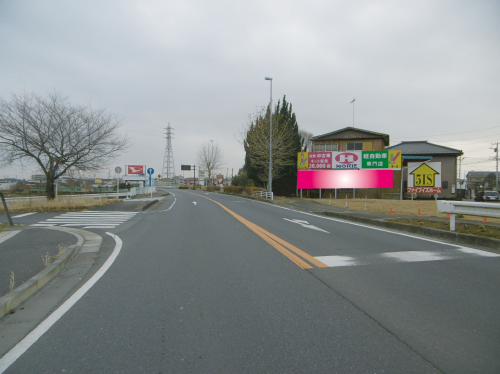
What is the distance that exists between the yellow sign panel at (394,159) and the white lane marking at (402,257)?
2950 centimetres

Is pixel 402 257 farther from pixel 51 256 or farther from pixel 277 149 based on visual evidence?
pixel 277 149

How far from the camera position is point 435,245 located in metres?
7.51

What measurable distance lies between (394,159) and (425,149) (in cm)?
912

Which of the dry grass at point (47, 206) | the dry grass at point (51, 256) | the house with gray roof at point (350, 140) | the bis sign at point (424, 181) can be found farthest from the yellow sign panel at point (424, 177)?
the dry grass at point (51, 256)

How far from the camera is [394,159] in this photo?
112 feet

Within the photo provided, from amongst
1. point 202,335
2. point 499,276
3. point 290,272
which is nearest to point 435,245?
point 499,276

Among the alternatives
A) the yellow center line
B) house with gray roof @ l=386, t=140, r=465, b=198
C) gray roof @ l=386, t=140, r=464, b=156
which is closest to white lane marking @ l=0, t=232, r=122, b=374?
the yellow center line

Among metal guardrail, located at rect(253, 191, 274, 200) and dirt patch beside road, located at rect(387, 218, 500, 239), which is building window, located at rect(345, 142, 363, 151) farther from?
dirt patch beside road, located at rect(387, 218, 500, 239)

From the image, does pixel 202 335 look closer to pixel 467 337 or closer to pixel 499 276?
pixel 467 337

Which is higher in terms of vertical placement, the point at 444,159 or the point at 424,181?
the point at 444,159

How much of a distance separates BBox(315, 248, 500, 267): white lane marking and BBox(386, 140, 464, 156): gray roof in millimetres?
35757

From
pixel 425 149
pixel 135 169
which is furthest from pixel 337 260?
pixel 135 169

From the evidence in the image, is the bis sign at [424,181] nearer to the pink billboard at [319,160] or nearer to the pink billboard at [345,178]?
the pink billboard at [345,178]

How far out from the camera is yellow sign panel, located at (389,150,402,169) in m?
34.0
